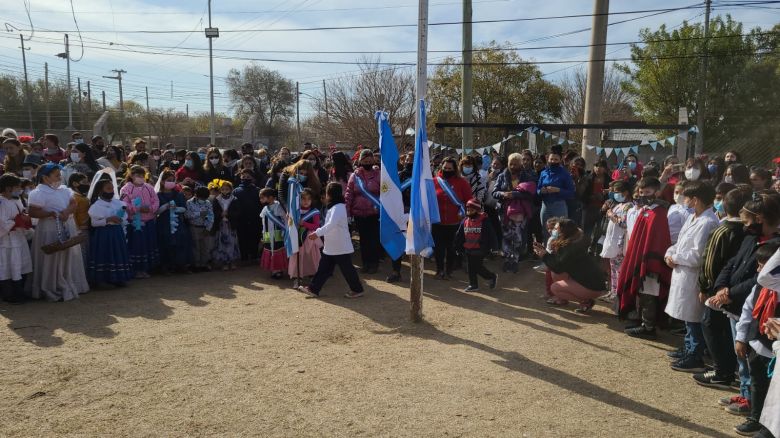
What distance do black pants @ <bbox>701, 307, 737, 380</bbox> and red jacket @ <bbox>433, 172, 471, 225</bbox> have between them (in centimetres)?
419

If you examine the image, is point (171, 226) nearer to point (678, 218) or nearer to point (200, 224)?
point (200, 224)

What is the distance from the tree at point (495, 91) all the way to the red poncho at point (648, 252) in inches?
914

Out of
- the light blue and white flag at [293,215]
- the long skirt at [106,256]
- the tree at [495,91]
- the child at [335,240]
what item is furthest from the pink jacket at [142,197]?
the tree at [495,91]

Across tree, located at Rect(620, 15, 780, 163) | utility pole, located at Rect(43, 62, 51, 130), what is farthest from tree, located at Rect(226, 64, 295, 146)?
tree, located at Rect(620, 15, 780, 163)

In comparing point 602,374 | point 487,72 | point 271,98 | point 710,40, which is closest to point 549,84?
point 487,72

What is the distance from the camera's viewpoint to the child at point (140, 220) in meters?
8.62

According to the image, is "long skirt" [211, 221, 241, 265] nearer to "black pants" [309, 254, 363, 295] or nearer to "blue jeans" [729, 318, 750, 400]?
"black pants" [309, 254, 363, 295]

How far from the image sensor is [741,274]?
432cm

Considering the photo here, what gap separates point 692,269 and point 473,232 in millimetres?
3220

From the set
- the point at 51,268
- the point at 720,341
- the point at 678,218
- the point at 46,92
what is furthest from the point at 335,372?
the point at 46,92

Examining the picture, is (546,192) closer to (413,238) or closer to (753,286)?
(413,238)

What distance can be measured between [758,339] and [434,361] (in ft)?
8.69

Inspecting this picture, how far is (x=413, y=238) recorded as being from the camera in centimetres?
631

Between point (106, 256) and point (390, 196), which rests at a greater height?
point (390, 196)
